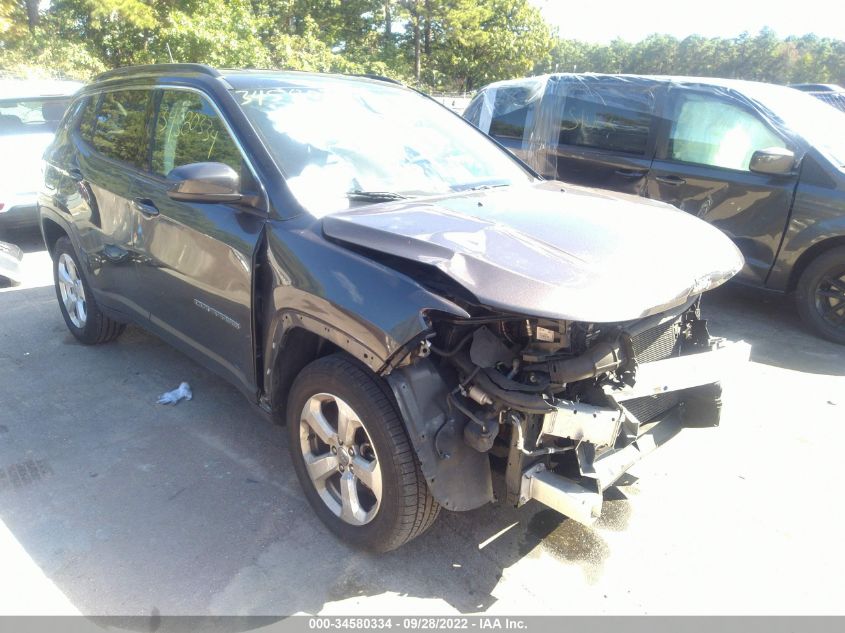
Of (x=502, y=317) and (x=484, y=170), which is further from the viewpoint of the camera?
(x=484, y=170)

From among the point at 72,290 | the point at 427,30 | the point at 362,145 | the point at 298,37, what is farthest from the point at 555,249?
the point at 427,30

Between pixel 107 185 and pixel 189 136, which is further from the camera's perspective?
pixel 107 185

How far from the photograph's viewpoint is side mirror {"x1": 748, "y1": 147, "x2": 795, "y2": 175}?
491 cm

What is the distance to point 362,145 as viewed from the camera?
10.4 feet

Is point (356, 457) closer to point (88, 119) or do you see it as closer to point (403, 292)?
point (403, 292)

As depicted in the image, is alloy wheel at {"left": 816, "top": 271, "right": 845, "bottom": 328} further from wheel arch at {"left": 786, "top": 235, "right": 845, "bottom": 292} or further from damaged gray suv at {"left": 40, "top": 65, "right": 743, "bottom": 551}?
damaged gray suv at {"left": 40, "top": 65, "right": 743, "bottom": 551}

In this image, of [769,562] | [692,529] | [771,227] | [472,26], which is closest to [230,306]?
[692,529]

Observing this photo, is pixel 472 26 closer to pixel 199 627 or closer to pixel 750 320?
pixel 750 320

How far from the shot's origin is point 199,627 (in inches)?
90.5

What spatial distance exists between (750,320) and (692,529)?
3.25m

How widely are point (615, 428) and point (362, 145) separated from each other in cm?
188

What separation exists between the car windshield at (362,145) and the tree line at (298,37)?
3824 millimetres

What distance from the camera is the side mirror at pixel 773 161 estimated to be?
4.91 m

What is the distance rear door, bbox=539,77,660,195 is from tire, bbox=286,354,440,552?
14.6 ft
